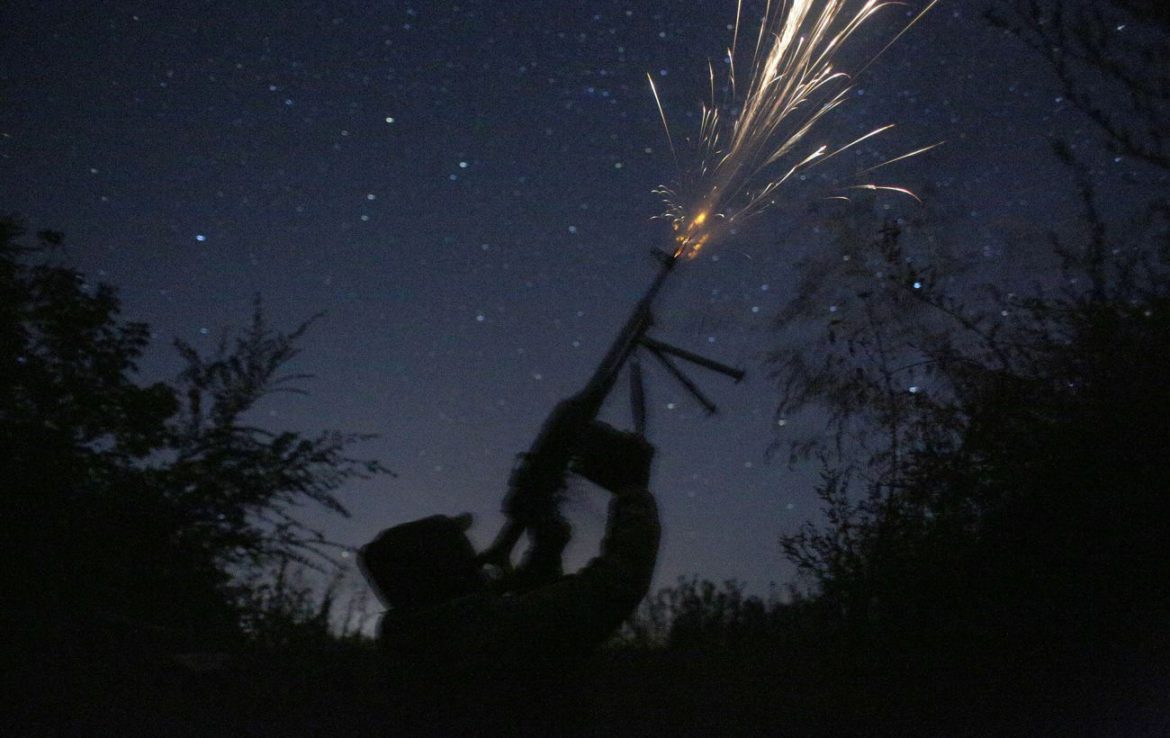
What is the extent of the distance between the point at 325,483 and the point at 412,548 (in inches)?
260

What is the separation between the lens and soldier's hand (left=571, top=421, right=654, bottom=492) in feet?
5.08

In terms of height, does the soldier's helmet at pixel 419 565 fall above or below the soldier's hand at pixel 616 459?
below

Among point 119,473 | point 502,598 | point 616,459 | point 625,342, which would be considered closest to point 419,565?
point 502,598

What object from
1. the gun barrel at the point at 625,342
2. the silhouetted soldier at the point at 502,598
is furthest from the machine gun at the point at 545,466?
the silhouetted soldier at the point at 502,598

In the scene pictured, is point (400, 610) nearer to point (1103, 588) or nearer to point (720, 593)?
point (1103, 588)

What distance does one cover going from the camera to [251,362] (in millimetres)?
7715

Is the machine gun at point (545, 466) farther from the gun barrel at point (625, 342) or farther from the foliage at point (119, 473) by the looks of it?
the foliage at point (119, 473)

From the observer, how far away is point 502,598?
1.44 m

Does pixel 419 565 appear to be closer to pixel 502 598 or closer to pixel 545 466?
pixel 502 598

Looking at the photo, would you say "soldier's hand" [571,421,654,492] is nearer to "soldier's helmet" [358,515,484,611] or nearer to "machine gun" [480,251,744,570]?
"machine gun" [480,251,744,570]

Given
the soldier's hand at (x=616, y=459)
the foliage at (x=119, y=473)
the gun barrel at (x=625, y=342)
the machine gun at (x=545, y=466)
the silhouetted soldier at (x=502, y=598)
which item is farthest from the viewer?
the foliage at (x=119, y=473)

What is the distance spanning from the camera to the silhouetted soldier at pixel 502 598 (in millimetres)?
1361

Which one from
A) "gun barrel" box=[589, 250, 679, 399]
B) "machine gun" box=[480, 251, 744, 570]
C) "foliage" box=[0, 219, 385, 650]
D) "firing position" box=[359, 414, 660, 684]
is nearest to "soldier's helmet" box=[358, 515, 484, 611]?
"firing position" box=[359, 414, 660, 684]

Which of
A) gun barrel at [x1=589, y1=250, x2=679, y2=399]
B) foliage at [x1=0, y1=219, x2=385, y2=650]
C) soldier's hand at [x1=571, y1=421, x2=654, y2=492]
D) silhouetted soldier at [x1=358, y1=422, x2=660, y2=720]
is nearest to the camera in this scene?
silhouetted soldier at [x1=358, y1=422, x2=660, y2=720]
